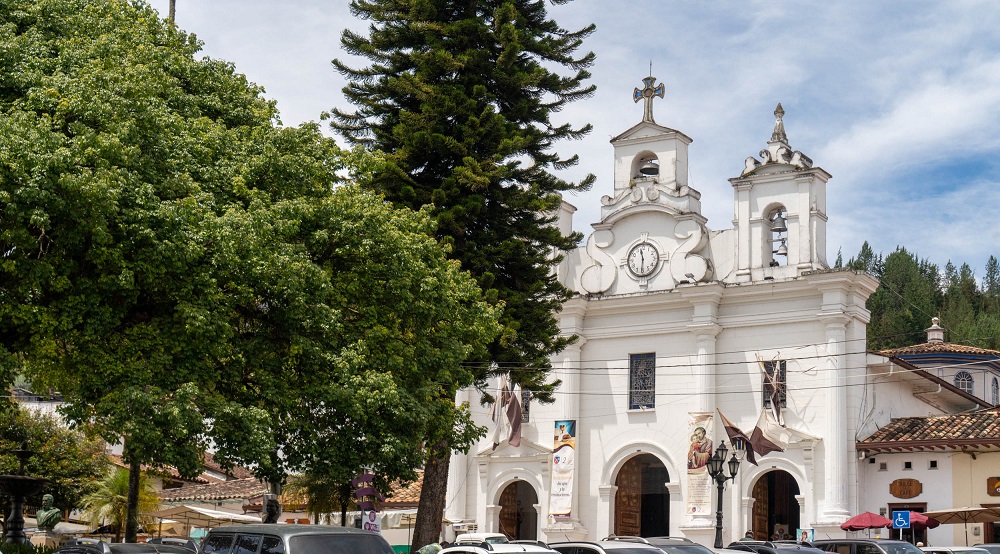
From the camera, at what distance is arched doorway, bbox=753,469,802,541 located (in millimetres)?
39812

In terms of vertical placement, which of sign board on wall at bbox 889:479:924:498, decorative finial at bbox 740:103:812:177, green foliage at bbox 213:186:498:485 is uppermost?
decorative finial at bbox 740:103:812:177

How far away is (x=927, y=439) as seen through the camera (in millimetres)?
35906

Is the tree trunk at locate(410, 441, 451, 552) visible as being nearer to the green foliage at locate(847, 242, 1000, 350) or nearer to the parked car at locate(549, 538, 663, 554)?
the parked car at locate(549, 538, 663, 554)

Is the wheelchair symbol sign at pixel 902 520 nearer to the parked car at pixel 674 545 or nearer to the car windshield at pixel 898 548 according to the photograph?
the car windshield at pixel 898 548

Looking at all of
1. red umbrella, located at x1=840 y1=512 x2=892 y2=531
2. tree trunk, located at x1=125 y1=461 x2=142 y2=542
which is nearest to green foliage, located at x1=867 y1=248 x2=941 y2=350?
red umbrella, located at x1=840 y1=512 x2=892 y2=531

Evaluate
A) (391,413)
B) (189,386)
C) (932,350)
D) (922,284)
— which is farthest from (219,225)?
(922,284)

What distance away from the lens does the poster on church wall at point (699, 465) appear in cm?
A: 3803

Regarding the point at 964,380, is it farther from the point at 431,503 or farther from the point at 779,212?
the point at 431,503

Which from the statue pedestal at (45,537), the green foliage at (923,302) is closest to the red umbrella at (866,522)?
the statue pedestal at (45,537)

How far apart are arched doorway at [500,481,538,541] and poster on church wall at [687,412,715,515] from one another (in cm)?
752

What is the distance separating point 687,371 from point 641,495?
499cm

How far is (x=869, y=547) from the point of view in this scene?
2423 centimetres

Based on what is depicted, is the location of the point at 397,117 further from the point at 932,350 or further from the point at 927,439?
the point at 932,350

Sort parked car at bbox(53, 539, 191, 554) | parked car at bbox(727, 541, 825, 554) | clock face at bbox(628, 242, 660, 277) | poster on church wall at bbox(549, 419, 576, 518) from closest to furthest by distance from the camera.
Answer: parked car at bbox(53, 539, 191, 554), parked car at bbox(727, 541, 825, 554), poster on church wall at bbox(549, 419, 576, 518), clock face at bbox(628, 242, 660, 277)
